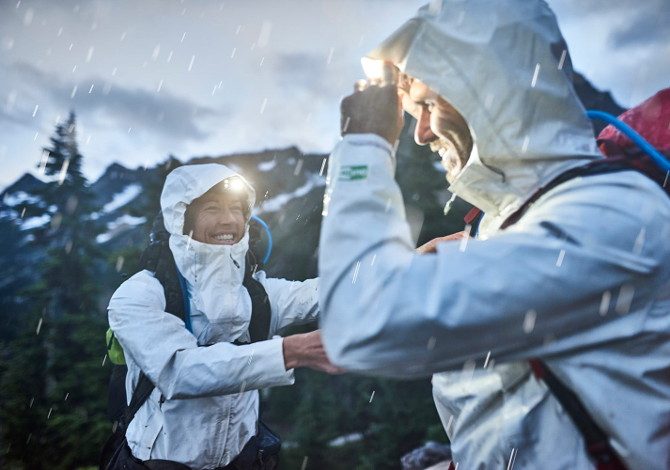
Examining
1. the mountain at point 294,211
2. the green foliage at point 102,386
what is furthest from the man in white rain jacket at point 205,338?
the green foliage at point 102,386

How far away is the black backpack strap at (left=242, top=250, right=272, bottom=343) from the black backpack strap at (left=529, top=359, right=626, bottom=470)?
2.46 meters

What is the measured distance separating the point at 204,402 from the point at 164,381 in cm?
47

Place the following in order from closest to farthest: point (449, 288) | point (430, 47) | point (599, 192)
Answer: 1. point (449, 288)
2. point (599, 192)
3. point (430, 47)

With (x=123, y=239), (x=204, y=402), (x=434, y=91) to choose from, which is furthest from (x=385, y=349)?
(x=123, y=239)

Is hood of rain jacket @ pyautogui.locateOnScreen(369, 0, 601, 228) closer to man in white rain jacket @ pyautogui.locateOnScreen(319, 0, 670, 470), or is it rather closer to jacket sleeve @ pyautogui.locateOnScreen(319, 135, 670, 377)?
man in white rain jacket @ pyautogui.locateOnScreen(319, 0, 670, 470)

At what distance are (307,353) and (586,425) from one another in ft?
5.14

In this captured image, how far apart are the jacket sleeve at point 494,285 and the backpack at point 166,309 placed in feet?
7.30

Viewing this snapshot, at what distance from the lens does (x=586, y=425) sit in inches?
46.2

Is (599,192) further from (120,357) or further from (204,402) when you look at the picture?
(120,357)

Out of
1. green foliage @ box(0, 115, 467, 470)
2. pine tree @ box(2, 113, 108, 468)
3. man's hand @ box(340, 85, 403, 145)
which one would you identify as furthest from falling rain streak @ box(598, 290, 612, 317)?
pine tree @ box(2, 113, 108, 468)

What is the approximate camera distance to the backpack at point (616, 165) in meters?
1.17

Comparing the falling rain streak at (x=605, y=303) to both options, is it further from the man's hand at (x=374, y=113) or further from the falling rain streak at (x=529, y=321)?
the man's hand at (x=374, y=113)

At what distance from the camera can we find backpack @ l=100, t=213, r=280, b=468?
2998mm

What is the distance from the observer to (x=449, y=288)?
1039 millimetres
